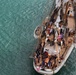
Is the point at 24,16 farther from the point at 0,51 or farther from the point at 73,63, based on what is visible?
the point at 73,63

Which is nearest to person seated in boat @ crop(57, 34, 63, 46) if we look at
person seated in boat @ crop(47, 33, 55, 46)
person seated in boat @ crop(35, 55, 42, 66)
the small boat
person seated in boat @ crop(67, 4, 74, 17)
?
the small boat

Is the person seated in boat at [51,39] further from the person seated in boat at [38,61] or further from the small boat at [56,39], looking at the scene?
the person seated in boat at [38,61]

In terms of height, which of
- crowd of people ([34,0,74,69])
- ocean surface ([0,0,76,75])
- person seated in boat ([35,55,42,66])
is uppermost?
crowd of people ([34,0,74,69])

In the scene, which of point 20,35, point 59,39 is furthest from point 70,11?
point 20,35

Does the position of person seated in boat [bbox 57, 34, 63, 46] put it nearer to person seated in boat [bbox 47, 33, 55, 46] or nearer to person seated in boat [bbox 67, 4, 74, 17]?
person seated in boat [bbox 47, 33, 55, 46]

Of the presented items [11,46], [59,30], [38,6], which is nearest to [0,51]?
[11,46]

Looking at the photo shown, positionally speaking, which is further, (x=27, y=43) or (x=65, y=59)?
(x=27, y=43)

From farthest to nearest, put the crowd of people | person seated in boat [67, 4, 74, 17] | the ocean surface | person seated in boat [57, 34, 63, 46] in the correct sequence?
person seated in boat [67, 4, 74, 17]
the ocean surface
person seated in boat [57, 34, 63, 46]
the crowd of people
